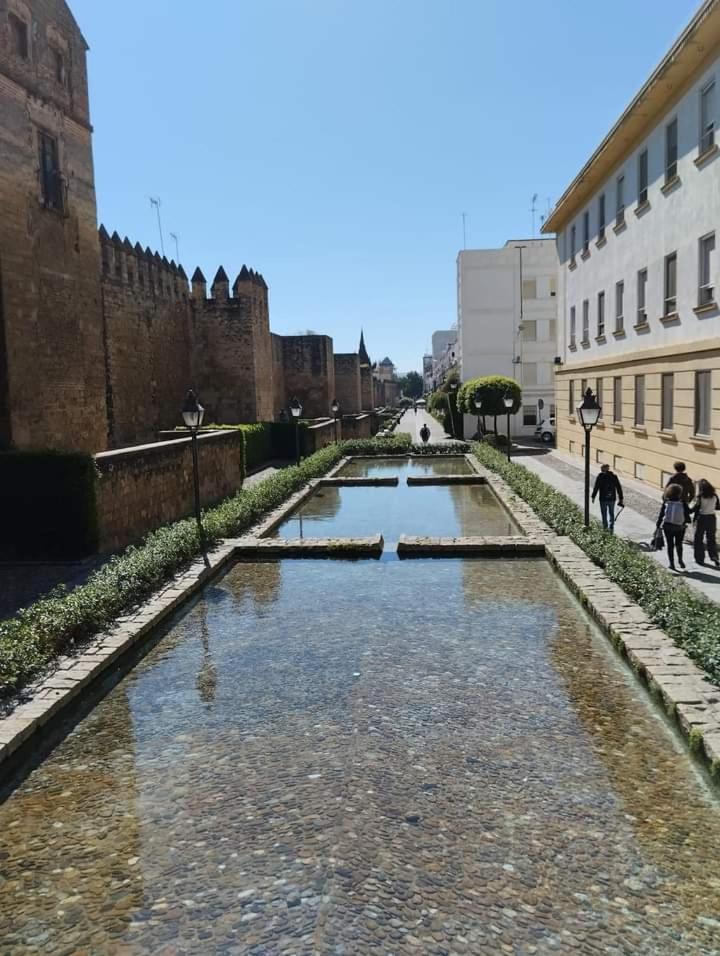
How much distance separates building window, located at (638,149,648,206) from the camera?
17.4 m

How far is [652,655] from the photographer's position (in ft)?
21.4

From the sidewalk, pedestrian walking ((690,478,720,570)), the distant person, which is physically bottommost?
the sidewalk

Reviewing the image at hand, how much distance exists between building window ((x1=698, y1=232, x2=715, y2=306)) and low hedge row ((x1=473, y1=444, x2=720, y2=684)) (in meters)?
4.67

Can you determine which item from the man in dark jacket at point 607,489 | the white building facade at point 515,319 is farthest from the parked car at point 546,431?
the man in dark jacket at point 607,489

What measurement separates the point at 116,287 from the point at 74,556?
554 inches

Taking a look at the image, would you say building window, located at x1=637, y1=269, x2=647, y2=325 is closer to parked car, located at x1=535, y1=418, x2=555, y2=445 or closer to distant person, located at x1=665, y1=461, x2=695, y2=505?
distant person, located at x1=665, y1=461, x2=695, y2=505

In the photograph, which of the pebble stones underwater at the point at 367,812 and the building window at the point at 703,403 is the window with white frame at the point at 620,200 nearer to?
the building window at the point at 703,403

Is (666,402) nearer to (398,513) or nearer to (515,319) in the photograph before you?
(398,513)

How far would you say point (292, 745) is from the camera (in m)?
5.33

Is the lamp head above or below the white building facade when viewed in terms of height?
below

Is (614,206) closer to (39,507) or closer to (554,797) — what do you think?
(39,507)

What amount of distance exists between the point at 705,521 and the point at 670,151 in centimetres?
979

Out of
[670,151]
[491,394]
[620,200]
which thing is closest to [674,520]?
[670,151]

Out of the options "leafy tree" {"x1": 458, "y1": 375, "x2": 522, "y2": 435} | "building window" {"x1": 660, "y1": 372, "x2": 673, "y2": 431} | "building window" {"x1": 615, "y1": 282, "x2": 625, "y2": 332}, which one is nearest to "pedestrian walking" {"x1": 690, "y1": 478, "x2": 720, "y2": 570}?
"building window" {"x1": 660, "y1": 372, "x2": 673, "y2": 431}
